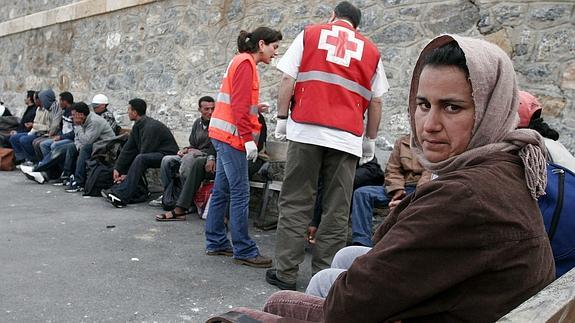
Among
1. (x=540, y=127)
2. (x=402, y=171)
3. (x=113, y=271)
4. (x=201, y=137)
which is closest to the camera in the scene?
(x=540, y=127)

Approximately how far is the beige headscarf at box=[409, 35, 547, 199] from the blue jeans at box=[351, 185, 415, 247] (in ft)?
9.79

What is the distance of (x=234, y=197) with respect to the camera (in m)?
4.11

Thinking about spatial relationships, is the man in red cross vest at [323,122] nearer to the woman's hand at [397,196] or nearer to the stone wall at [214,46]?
the woman's hand at [397,196]

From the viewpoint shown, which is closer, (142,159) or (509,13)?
(509,13)

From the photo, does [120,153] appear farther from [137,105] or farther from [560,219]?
[560,219]

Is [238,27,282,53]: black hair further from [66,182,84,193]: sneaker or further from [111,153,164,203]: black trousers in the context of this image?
[66,182,84,193]: sneaker

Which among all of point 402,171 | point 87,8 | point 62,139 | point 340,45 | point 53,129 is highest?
point 87,8

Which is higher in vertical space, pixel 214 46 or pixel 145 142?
pixel 214 46

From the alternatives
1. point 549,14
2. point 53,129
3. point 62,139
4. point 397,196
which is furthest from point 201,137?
point 549,14

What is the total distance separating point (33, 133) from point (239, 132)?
268 inches

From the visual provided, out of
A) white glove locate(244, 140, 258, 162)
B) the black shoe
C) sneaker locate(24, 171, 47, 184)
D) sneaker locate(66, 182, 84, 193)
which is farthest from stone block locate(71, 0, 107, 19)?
the black shoe

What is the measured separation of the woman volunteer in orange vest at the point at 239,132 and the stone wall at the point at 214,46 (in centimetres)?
174

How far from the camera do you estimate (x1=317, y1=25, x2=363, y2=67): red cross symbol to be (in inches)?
140

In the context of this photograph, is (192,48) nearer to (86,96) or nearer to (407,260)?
(86,96)
